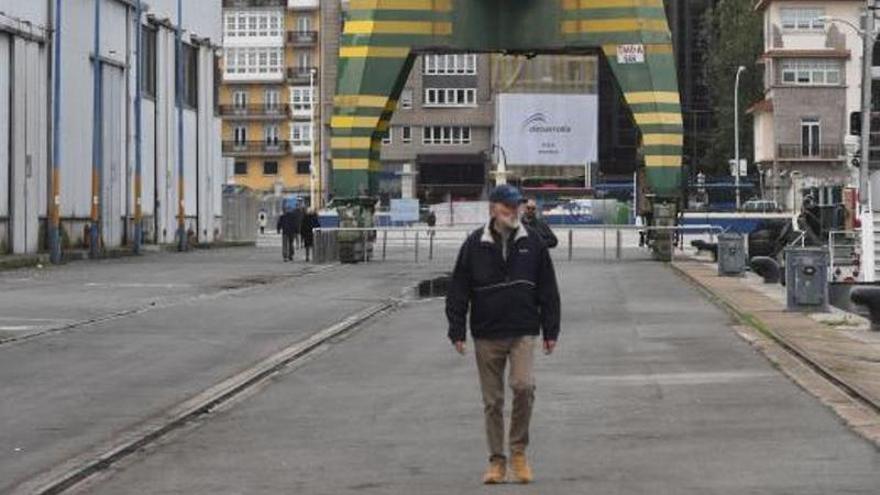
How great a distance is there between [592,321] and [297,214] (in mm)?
26091

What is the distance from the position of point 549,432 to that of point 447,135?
376 feet

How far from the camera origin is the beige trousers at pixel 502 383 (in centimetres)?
988

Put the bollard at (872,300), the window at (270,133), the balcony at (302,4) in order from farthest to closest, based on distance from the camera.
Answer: the window at (270,133) < the balcony at (302,4) < the bollard at (872,300)

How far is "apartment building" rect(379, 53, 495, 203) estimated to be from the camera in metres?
125

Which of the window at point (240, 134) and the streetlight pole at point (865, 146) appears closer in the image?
the streetlight pole at point (865, 146)

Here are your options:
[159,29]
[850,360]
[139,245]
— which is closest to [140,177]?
[139,245]

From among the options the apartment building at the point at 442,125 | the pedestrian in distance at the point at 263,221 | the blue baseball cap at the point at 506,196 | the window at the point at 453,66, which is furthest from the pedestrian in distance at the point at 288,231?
the window at the point at 453,66

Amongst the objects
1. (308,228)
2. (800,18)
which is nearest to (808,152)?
(800,18)

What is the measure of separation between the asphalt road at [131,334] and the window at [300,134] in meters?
96.5

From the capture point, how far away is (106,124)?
51.6 m

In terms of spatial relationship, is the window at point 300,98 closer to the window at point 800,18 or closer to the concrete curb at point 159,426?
the window at point 800,18

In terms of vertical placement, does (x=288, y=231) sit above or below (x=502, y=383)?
above

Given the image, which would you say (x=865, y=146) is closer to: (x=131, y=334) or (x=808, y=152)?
(x=131, y=334)

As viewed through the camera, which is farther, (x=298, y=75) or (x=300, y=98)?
(x=300, y=98)
